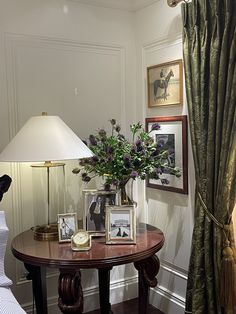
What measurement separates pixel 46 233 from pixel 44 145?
542 mm

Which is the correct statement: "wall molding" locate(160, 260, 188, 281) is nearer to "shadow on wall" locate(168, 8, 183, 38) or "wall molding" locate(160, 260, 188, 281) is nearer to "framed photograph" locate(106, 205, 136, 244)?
"framed photograph" locate(106, 205, 136, 244)

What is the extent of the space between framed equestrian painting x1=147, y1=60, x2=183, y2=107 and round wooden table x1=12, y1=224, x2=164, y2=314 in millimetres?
899

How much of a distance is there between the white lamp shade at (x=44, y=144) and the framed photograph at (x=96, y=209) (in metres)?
0.26

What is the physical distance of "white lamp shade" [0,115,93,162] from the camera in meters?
2.07

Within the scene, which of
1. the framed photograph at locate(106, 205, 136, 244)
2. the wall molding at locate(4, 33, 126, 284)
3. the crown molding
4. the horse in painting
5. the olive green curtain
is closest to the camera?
the olive green curtain

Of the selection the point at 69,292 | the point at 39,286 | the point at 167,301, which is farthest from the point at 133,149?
the point at 167,301

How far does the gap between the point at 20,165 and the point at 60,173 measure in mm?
291

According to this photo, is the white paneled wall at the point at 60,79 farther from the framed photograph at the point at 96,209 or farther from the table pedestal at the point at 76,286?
the framed photograph at the point at 96,209

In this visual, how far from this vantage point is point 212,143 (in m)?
2.15

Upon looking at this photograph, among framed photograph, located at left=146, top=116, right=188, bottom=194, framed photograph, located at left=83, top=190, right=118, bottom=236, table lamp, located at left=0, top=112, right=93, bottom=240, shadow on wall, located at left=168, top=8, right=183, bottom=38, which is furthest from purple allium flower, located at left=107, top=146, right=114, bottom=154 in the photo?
shadow on wall, located at left=168, top=8, right=183, bottom=38

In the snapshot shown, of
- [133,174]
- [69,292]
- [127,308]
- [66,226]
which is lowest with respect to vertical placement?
[127,308]

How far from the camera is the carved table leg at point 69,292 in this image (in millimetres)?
1937

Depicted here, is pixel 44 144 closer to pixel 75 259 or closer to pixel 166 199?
pixel 75 259


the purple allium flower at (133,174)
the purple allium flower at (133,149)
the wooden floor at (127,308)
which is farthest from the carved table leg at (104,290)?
the purple allium flower at (133,149)
